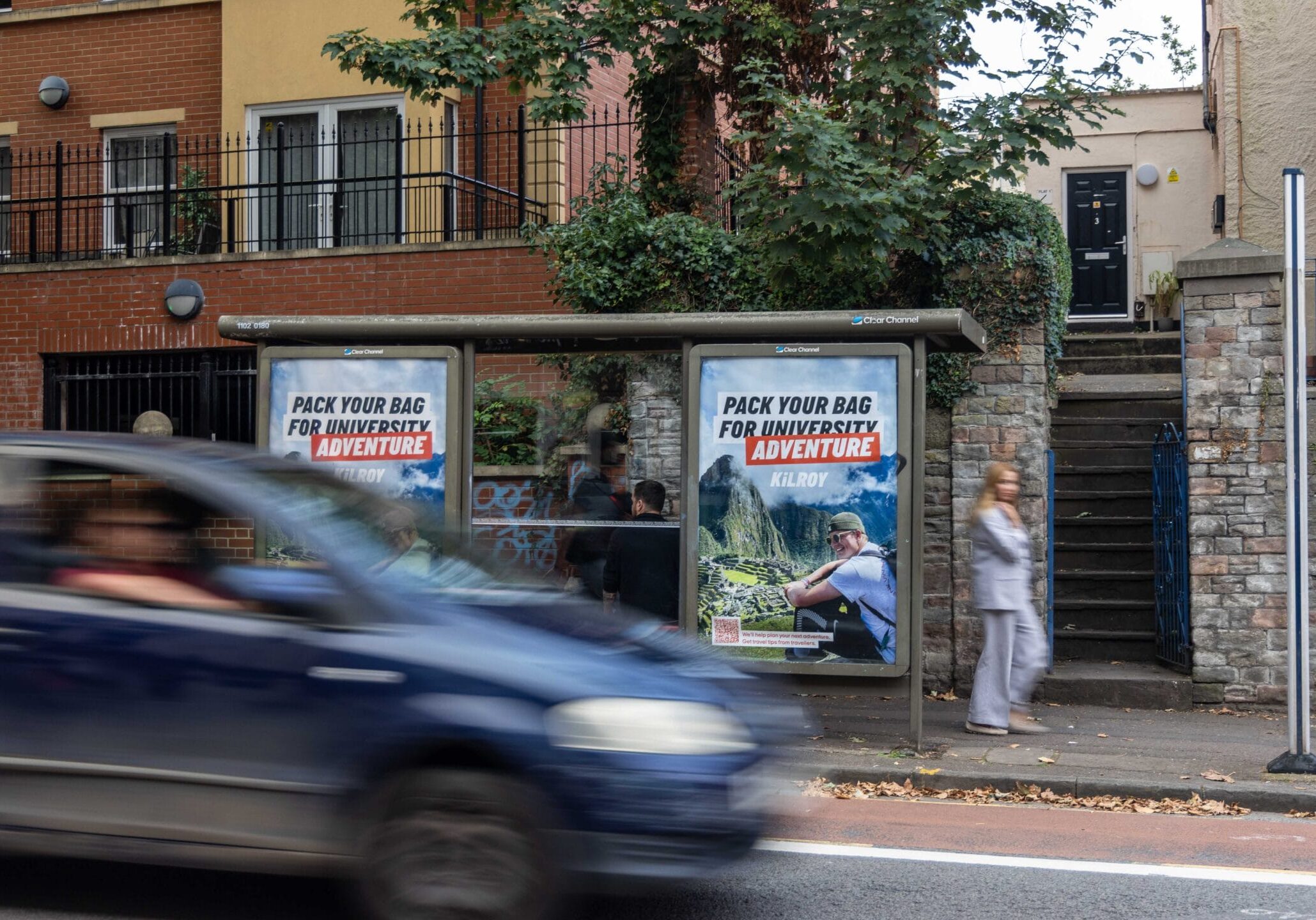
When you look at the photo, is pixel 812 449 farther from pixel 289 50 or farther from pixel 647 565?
pixel 289 50

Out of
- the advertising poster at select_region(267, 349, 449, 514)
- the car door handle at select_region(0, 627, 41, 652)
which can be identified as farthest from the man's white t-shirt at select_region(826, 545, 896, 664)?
the car door handle at select_region(0, 627, 41, 652)

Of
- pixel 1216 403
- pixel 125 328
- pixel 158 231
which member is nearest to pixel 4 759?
pixel 1216 403

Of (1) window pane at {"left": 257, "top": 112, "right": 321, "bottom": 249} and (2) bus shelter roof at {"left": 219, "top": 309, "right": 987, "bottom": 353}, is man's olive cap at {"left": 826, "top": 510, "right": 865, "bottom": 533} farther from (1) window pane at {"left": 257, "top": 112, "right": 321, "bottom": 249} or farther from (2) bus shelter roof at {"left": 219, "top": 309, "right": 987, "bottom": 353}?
(1) window pane at {"left": 257, "top": 112, "right": 321, "bottom": 249}

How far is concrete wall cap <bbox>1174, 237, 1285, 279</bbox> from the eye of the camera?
1059 cm

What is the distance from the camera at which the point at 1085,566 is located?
12180 millimetres

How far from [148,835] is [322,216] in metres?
12.2

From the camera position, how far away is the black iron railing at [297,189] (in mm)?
15578

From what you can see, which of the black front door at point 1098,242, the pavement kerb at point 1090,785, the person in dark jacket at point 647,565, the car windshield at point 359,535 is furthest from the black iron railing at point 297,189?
the car windshield at point 359,535

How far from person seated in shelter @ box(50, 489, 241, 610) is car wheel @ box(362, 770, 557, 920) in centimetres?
108

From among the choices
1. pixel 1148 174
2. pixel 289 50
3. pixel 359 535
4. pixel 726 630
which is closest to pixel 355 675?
pixel 359 535

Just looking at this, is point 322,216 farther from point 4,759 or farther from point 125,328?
point 4,759

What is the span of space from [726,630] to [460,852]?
460 centimetres

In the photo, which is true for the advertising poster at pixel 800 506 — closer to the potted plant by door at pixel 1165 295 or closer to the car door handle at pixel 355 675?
the car door handle at pixel 355 675

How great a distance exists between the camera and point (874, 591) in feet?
28.9
